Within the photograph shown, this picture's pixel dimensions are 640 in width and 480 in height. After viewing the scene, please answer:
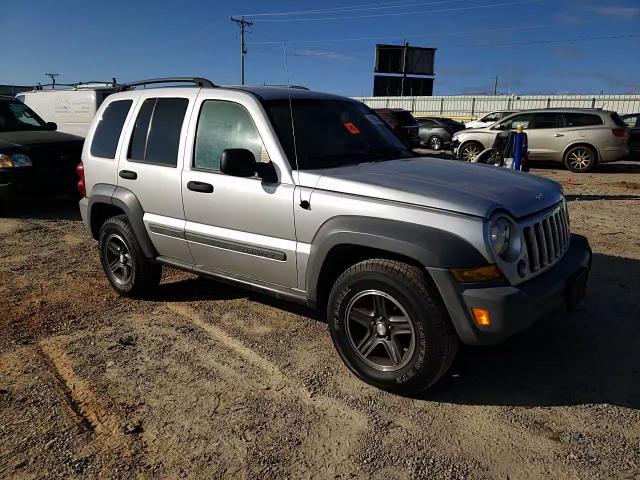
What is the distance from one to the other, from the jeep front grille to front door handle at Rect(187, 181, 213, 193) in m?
2.21

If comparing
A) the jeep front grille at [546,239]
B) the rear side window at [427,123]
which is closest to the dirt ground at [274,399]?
the jeep front grille at [546,239]

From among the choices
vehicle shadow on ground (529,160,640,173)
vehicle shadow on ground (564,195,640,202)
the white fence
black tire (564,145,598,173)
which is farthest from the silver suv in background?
the white fence

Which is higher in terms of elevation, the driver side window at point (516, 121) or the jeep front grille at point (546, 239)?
the driver side window at point (516, 121)

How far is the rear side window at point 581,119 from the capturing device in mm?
14360

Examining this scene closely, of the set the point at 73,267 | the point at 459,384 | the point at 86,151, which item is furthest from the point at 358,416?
the point at 73,267

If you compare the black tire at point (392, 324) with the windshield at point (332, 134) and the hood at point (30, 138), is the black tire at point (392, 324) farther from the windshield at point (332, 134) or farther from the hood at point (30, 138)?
the hood at point (30, 138)

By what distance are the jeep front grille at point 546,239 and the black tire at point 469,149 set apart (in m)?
12.7

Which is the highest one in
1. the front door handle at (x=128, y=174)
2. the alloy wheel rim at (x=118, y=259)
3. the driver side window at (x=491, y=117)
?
the driver side window at (x=491, y=117)

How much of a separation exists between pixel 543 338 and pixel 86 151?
441 centimetres

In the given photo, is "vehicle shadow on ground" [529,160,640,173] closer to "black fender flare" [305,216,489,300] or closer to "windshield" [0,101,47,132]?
"windshield" [0,101,47,132]

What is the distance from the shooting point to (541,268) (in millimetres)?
3148

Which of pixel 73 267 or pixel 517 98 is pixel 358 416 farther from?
pixel 517 98

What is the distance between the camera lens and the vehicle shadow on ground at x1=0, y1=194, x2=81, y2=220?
27.5 feet

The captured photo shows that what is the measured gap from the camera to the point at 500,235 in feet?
9.38
